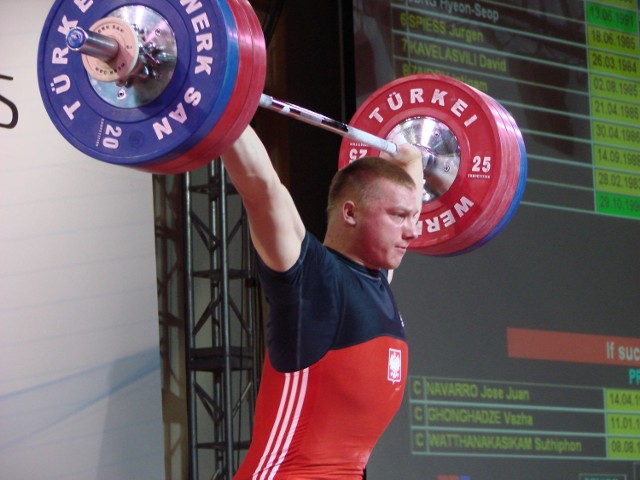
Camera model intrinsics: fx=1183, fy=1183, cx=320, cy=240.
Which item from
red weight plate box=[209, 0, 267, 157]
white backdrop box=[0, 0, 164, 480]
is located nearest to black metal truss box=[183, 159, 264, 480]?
white backdrop box=[0, 0, 164, 480]

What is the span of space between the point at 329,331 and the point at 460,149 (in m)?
1.03

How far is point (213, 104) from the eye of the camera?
236 centimetres

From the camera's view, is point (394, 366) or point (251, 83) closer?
point (251, 83)

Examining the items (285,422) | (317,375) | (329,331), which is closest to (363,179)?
(329,331)

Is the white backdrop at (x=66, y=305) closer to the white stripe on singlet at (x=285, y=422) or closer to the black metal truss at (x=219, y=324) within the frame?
the black metal truss at (x=219, y=324)

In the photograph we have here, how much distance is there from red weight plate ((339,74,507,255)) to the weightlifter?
612 mm

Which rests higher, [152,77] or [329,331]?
[152,77]

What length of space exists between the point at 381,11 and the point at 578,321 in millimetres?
1639

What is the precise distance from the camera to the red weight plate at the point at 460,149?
137 inches

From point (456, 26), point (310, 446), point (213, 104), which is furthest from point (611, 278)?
point (213, 104)

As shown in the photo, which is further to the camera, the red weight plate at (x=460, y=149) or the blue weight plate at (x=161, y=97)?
the red weight plate at (x=460, y=149)

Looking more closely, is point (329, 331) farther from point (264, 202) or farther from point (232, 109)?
point (232, 109)

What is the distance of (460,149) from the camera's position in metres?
3.54

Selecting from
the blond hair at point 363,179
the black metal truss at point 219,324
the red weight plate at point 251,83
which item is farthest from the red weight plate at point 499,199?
the black metal truss at point 219,324
